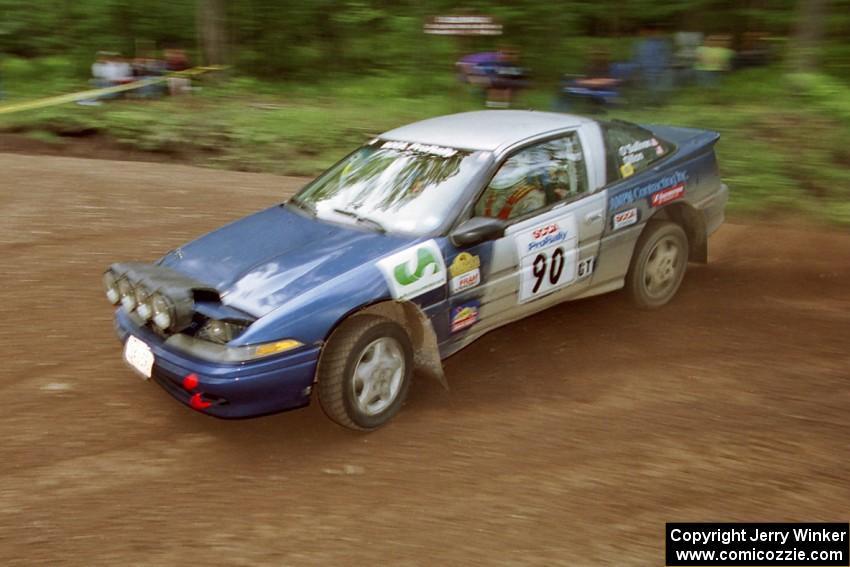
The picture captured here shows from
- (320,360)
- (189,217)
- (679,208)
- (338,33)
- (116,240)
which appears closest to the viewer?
(320,360)

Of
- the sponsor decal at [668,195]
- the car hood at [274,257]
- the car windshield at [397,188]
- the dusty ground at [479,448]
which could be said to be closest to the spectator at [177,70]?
the dusty ground at [479,448]

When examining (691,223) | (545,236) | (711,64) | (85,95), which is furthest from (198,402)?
(85,95)

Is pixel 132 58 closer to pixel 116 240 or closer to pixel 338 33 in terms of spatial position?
pixel 338 33

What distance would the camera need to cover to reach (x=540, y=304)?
16.3 feet

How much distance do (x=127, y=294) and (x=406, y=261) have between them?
1.50 metres

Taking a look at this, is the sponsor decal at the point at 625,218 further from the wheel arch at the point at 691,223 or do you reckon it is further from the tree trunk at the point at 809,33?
the tree trunk at the point at 809,33

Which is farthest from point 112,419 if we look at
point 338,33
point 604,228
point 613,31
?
point 338,33

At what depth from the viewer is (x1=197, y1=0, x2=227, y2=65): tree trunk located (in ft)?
52.6

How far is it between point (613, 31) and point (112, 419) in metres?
13.2

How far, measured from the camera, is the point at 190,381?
3.89 metres

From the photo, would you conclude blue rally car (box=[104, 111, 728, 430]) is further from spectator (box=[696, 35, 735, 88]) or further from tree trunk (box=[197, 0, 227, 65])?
tree trunk (box=[197, 0, 227, 65])

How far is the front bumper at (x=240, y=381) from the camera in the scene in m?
3.82

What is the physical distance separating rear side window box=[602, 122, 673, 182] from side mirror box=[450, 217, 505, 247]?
1264 mm

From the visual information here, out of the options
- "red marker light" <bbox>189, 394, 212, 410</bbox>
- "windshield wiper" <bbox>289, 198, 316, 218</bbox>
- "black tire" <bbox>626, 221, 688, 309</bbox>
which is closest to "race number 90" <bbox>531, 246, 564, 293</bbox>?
"black tire" <bbox>626, 221, 688, 309</bbox>
